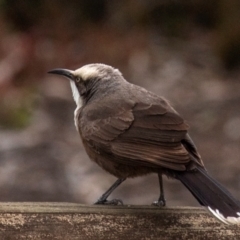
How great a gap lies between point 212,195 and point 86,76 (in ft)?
4.81

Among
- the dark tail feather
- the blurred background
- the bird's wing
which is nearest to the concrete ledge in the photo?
the dark tail feather

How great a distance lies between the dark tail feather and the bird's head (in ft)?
3.61

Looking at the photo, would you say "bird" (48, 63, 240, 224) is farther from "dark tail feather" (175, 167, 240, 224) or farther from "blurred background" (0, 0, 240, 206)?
"blurred background" (0, 0, 240, 206)

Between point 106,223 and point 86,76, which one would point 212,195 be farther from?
point 86,76

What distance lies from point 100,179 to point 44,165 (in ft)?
1.75

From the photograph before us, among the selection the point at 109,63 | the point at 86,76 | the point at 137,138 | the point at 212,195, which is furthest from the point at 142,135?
the point at 109,63

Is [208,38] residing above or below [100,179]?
above

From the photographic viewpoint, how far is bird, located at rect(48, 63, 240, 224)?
12.2ft

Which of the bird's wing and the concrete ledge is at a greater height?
the bird's wing

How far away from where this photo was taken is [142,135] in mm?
4078

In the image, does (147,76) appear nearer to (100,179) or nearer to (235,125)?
(235,125)

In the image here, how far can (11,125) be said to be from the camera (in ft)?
25.2

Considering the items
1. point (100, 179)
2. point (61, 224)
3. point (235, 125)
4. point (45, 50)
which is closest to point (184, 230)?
point (61, 224)

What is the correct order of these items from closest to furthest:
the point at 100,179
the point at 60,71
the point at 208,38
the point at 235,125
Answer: the point at 60,71 → the point at 100,179 → the point at 235,125 → the point at 208,38
